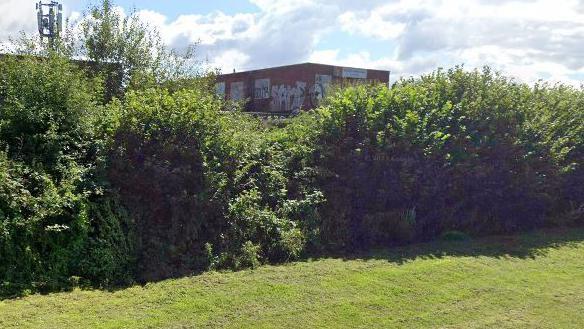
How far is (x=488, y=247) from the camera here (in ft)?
29.4

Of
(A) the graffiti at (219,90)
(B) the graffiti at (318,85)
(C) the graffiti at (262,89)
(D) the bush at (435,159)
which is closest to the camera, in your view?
(D) the bush at (435,159)

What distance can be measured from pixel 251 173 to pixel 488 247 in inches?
149

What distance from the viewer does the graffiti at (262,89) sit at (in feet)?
89.7

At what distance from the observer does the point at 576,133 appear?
1120cm

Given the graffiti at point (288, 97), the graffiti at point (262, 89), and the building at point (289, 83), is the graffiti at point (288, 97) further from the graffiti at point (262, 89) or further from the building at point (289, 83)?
the graffiti at point (262, 89)

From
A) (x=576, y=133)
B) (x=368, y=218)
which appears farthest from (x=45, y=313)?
(x=576, y=133)

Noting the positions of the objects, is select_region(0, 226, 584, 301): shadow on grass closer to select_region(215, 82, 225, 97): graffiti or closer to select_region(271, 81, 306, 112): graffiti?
select_region(215, 82, 225, 97): graffiti

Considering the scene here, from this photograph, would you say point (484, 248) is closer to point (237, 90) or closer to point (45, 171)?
point (45, 171)

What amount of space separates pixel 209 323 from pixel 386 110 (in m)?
5.30

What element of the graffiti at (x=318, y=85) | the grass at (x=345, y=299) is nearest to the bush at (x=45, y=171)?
the grass at (x=345, y=299)

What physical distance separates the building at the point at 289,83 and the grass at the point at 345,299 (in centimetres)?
1708

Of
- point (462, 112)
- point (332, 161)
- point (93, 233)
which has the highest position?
point (462, 112)

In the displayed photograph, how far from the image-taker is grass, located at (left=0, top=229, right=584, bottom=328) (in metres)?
5.48

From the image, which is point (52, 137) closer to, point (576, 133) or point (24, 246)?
point (24, 246)
